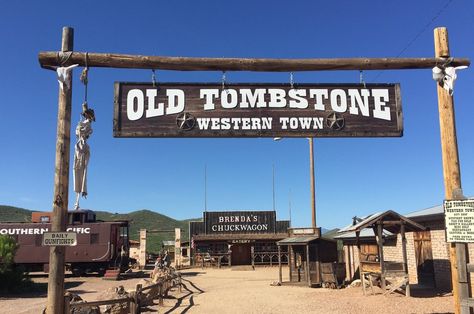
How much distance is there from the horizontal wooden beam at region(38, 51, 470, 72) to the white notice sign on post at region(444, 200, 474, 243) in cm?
239

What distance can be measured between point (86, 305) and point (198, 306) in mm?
6018

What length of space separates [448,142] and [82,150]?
5.93 meters

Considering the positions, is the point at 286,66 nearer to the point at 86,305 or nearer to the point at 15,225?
the point at 86,305

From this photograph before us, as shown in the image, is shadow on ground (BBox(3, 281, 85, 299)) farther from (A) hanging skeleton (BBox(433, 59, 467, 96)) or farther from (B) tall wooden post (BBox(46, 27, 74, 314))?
(A) hanging skeleton (BBox(433, 59, 467, 96))

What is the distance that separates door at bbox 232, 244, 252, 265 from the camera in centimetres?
4241

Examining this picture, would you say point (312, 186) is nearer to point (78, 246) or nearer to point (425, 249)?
point (425, 249)

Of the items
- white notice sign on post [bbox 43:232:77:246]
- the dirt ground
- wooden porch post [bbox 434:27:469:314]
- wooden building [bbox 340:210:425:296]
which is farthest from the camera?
wooden building [bbox 340:210:425:296]

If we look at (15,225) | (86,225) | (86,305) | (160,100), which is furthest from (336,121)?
(15,225)

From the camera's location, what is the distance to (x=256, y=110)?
7.64 m

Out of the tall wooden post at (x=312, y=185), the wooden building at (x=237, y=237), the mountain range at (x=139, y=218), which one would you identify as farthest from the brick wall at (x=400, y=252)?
the mountain range at (x=139, y=218)

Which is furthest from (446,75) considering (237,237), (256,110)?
(237,237)

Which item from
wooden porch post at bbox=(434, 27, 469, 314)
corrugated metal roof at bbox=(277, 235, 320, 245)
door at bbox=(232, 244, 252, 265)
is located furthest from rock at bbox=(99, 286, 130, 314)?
door at bbox=(232, 244, 252, 265)

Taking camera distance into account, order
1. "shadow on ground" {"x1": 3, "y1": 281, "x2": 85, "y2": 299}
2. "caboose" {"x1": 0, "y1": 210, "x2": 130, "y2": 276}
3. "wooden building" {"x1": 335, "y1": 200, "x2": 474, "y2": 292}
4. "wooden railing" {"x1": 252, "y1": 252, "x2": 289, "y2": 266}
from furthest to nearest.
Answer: "wooden railing" {"x1": 252, "y1": 252, "x2": 289, "y2": 266}, "caboose" {"x1": 0, "y1": 210, "x2": 130, "y2": 276}, "shadow on ground" {"x1": 3, "y1": 281, "x2": 85, "y2": 299}, "wooden building" {"x1": 335, "y1": 200, "x2": 474, "y2": 292}

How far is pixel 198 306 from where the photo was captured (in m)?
15.0
